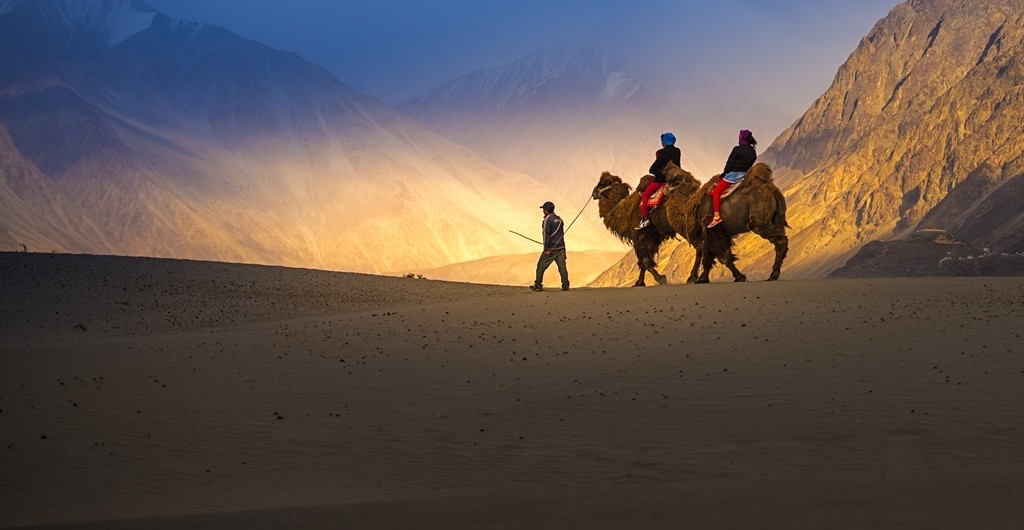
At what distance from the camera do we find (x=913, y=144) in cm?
8844

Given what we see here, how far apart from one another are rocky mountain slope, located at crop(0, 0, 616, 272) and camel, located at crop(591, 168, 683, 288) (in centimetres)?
8803

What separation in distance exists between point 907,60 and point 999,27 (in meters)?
9.18

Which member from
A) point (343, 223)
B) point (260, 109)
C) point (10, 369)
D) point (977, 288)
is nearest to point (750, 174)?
point (977, 288)

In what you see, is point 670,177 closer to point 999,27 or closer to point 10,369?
point 10,369

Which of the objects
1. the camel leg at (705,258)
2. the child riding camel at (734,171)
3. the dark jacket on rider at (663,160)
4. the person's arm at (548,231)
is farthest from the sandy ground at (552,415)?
the dark jacket on rider at (663,160)

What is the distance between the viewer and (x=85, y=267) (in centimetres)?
2755

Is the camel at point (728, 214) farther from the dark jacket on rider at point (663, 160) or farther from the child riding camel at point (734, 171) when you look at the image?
the dark jacket on rider at point (663, 160)

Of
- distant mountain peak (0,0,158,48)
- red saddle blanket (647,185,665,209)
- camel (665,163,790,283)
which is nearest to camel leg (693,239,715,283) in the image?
camel (665,163,790,283)

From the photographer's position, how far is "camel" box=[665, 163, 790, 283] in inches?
869

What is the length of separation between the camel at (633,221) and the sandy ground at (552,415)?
11.4 feet

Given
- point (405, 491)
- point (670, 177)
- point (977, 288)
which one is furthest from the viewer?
point (670, 177)

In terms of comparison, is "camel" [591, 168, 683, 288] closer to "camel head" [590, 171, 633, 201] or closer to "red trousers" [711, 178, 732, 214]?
"camel head" [590, 171, 633, 201]

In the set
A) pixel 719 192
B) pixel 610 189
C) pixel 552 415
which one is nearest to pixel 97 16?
pixel 610 189

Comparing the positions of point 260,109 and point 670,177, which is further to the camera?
point 260,109
